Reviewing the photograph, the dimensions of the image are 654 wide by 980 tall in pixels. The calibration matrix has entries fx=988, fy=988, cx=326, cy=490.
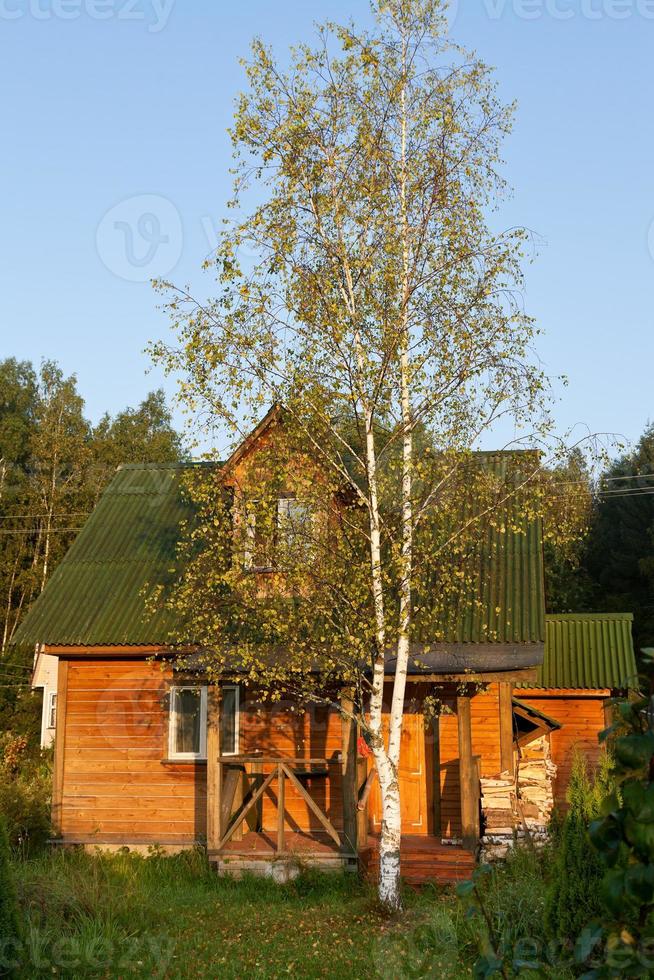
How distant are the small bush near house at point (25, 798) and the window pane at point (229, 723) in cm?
319

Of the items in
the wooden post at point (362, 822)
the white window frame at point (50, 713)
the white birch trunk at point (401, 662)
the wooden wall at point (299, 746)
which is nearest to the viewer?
the white birch trunk at point (401, 662)

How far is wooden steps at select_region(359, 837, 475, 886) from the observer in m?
12.4

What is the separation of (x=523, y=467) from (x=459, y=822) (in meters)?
5.66

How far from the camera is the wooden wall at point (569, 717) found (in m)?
17.9

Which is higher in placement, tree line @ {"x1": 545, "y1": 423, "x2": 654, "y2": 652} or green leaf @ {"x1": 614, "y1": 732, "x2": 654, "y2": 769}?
tree line @ {"x1": 545, "y1": 423, "x2": 654, "y2": 652}

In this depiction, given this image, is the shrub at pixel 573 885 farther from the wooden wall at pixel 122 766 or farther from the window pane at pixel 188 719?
the window pane at pixel 188 719

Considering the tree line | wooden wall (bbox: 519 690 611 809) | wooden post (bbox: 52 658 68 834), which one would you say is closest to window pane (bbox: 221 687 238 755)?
wooden post (bbox: 52 658 68 834)

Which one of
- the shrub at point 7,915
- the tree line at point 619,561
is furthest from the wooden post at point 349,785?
the tree line at point 619,561

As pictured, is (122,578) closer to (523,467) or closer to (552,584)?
(523,467)

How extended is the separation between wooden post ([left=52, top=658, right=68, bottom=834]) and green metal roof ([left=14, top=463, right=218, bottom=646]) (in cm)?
82

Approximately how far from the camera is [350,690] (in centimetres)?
1162

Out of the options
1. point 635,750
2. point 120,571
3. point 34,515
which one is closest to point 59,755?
point 120,571

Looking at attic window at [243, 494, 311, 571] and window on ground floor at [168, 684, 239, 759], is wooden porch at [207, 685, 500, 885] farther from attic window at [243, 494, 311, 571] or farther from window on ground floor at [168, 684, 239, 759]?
attic window at [243, 494, 311, 571]

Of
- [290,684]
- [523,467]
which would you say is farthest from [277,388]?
[290,684]
